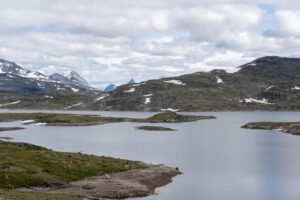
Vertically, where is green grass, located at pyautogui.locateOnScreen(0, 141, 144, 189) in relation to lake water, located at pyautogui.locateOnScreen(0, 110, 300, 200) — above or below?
above

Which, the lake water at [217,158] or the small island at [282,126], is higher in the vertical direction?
the small island at [282,126]

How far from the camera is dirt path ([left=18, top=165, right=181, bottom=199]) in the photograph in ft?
195

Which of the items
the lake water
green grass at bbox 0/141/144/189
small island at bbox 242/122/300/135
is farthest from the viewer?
small island at bbox 242/122/300/135

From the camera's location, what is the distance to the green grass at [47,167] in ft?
199

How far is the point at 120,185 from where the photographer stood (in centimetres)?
6488

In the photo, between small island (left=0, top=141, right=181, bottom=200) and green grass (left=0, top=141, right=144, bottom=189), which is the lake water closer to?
small island (left=0, top=141, right=181, bottom=200)

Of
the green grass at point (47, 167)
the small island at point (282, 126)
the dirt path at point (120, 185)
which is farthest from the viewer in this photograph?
the small island at point (282, 126)

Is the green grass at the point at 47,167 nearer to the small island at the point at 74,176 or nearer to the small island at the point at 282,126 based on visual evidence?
the small island at the point at 74,176

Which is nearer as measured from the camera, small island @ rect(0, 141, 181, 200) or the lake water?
small island @ rect(0, 141, 181, 200)

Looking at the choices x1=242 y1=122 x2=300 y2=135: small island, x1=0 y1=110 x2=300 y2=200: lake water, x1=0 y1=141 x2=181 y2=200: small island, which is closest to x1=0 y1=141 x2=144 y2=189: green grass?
x1=0 y1=141 x2=181 y2=200: small island

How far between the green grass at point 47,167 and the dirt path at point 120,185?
211cm

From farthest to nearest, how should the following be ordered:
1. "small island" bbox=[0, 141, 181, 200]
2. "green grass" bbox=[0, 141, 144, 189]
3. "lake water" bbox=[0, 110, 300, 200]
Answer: "lake water" bbox=[0, 110, 300, 200], "green grass" bbox=[0, 141, 144, 189], "small island" bbox=[0, 141, 181, 200]

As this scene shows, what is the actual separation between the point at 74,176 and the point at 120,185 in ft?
30.9

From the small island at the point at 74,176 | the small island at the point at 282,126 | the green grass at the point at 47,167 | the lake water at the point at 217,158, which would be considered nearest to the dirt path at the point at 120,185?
the small island at the point at 74,176
